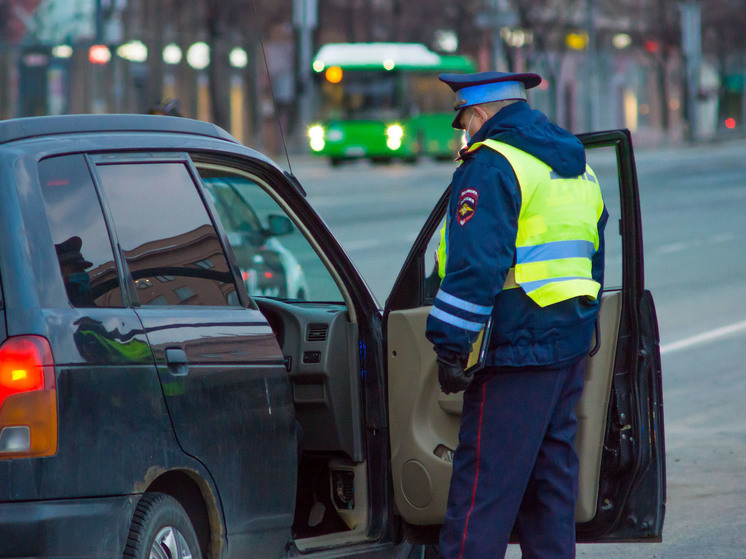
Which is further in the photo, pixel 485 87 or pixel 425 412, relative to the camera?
pixel 425 412

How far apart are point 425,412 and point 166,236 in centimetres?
107

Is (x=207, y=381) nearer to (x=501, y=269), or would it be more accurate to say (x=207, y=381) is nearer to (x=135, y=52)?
(x=501, y=269)

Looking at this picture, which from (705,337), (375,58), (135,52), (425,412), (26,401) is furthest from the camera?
(135,52)

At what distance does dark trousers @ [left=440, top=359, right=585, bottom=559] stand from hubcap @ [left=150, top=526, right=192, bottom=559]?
820mm

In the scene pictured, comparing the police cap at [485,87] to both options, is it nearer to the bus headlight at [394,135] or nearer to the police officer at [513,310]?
the police officer at [513,310]

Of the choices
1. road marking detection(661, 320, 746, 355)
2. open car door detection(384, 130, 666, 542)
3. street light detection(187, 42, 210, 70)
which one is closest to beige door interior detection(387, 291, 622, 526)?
open car door detection(384, 130, 666, 542)

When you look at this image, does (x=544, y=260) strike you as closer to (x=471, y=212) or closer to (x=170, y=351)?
(x=471, y=212)

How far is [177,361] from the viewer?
12.1 ft

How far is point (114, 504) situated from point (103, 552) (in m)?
0.12

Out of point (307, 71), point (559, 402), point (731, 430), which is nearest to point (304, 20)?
point (307, 71)

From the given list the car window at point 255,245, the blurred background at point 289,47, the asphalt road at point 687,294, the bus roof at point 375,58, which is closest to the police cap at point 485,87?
the asphalt road at point 687,294

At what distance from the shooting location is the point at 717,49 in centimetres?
6975

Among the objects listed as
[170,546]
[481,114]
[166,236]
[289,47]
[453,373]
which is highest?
[289,47]

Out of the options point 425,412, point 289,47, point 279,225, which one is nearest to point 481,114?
point 425,412
